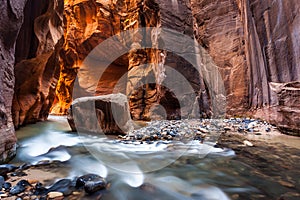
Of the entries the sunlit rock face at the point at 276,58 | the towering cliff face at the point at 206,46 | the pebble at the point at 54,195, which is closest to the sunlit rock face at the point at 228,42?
the towering cliff face at the point at 206,46

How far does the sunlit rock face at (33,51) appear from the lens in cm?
444

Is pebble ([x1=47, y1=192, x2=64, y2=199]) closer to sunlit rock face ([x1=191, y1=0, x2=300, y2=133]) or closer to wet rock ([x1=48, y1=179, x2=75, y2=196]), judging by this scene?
wet rock ([x1=48, y1=179, x2=75, y2=196])

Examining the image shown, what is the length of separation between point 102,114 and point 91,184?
3254 millimetres

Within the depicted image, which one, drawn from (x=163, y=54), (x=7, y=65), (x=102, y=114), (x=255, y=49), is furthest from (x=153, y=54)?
(x=7, y=65)

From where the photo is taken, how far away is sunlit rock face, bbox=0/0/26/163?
8.06 feet

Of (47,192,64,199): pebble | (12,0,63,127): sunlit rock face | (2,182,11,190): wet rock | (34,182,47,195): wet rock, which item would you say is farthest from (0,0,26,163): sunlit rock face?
(12,0,63,127): sunlit rock face

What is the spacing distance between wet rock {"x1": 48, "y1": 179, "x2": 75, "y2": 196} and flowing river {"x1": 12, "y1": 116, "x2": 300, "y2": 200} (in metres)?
0.16

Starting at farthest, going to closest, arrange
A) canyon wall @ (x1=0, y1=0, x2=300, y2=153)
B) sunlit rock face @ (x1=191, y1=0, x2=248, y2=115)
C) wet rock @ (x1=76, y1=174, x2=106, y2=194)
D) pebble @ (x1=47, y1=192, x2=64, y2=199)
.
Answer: sunlit rock face @ (x1=191, y1=0, x2=248, y2=115) → canyon wall @ (x1=0, y1=0, x2=300, y2=153) → wet rock @ (x1=76, y1=174, x2=106, y2=194) → pebble @ (x1=47, y1=192, x2=64, y2=199)

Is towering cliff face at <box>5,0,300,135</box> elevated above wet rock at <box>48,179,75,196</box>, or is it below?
above

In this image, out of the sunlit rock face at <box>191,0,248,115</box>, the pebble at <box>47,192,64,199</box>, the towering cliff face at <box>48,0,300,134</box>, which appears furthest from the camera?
the sunlit rock face at <box>191,0,248,115</box>

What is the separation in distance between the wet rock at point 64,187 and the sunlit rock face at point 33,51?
12.8 ft

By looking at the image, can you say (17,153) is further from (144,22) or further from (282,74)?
(144,22)

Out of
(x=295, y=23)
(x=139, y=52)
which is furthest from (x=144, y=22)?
(x=295, y=23)

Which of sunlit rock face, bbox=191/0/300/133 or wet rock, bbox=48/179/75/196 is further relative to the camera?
sunlit rock face, bbox=191/0/300/133
